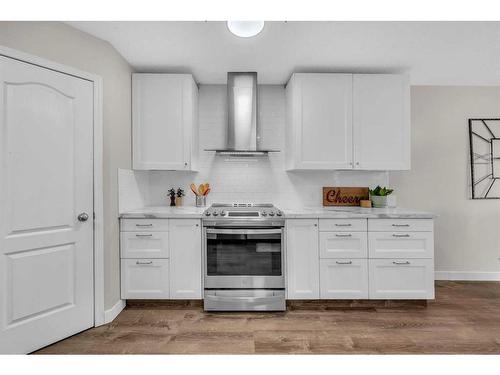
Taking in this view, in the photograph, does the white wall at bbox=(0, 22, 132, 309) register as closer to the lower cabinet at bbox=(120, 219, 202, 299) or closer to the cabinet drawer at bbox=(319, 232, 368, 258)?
the lower cabinet at bbox=(120, 219, 202, 299)

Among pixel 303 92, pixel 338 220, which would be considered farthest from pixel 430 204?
pixel 303 92

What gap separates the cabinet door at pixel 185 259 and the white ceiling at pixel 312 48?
1.58 metres

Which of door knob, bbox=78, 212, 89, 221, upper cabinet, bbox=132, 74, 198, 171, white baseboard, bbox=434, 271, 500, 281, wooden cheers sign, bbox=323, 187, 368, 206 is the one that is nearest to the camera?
door knob, bbox=78, 212, 89, 221

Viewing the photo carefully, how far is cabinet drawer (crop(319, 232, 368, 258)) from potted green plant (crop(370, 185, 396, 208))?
0.64m

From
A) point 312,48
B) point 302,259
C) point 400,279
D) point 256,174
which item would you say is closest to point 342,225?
point 302,259

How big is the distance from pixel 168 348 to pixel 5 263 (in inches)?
47.8

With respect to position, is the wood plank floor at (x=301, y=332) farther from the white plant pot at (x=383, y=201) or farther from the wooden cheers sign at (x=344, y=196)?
the wooden cheers sign at (x=344, y=196)

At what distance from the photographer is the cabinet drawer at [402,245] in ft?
8.79

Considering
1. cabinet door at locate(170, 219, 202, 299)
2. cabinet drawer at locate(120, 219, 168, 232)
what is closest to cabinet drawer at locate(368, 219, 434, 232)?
cabinet door at locate(170, 219, 202, 299)

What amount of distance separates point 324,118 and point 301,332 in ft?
6.64

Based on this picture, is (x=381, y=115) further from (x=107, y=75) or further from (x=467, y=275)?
(x=107, y=75)

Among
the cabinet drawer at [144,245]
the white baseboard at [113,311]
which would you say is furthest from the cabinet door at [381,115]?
the white baseboard at [113,311]

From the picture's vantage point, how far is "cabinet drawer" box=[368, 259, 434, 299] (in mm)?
2680

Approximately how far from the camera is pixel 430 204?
3.53m
